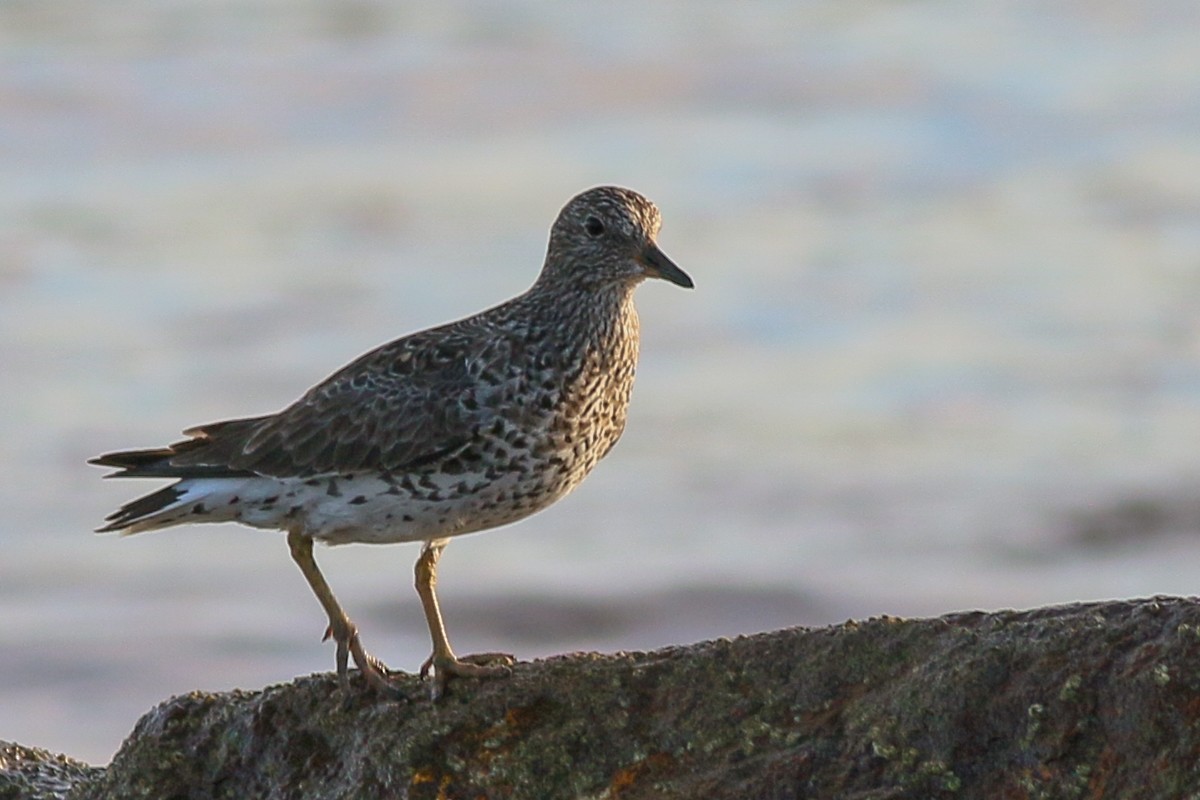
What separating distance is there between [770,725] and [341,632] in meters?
→ 2.08

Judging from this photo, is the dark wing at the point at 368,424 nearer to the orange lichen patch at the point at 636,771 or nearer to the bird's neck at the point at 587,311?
the bird's neck at the point at 587,311

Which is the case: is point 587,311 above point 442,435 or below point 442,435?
above

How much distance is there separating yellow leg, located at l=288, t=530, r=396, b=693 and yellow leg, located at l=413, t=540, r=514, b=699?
0.51 ft

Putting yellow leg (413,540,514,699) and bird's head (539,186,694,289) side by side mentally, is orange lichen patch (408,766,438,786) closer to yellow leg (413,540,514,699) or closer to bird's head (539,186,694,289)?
yellow leg (413,540,514,699)

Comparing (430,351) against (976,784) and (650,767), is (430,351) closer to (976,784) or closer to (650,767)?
(650,767)

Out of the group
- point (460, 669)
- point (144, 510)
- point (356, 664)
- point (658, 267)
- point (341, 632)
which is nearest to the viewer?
point (460, 669)

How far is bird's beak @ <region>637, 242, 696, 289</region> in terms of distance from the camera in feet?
25.9

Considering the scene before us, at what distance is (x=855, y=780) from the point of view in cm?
528

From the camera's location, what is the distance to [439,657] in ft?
21.4

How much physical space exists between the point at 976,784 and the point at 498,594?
982 cm

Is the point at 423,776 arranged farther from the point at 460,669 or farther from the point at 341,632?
the point at 341,632

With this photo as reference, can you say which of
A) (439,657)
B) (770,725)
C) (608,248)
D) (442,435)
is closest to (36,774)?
(439,657)

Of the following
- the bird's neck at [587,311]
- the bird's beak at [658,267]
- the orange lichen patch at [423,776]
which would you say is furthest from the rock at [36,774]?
the bird's beak at [658,267]

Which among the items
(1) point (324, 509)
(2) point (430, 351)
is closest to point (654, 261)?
(2) point (430, 351)
